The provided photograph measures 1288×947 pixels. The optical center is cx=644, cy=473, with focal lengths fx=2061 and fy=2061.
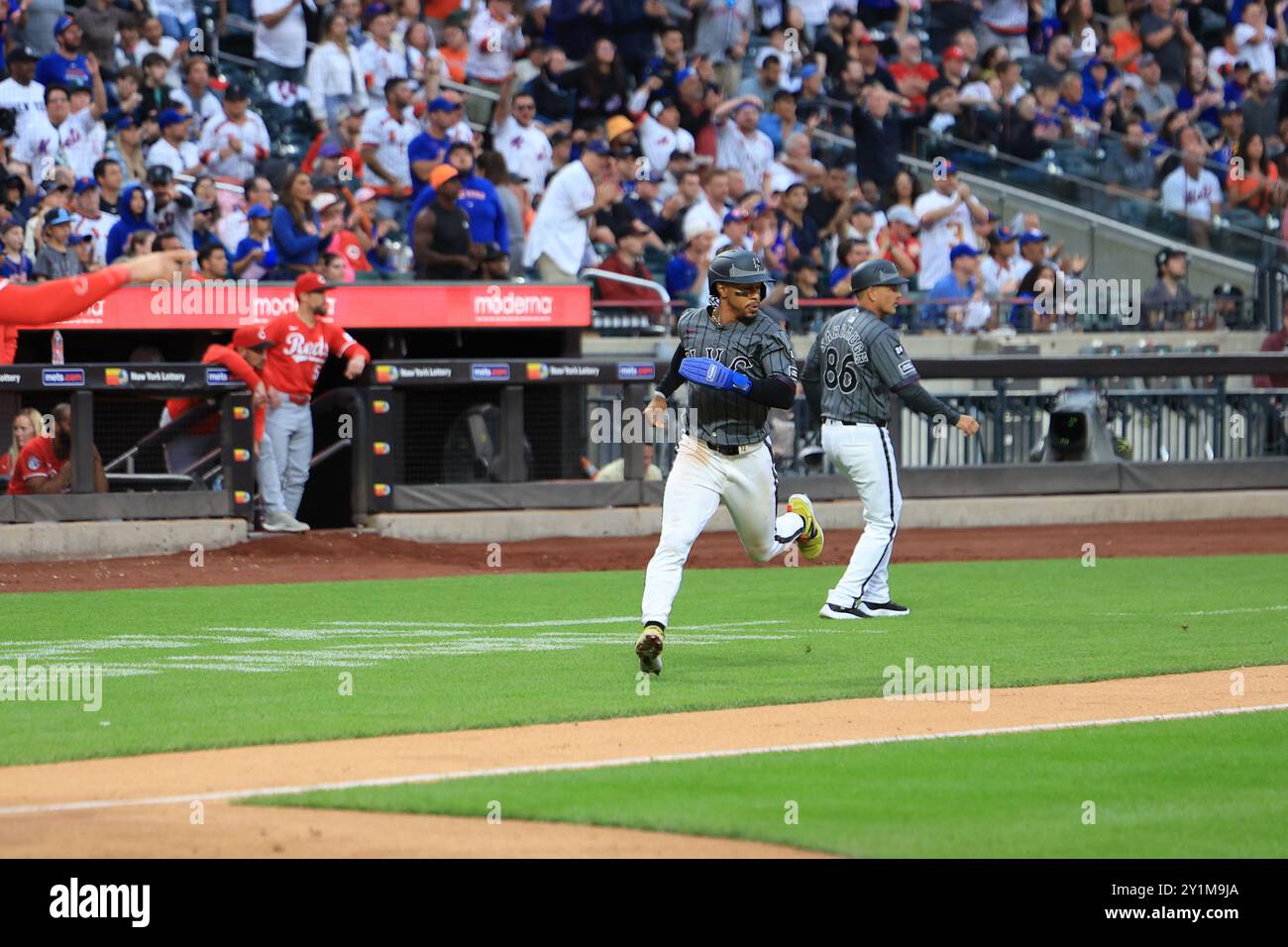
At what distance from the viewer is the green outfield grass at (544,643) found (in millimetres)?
9000

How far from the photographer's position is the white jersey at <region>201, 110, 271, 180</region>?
20750 mm

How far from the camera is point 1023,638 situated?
11953 millimetres

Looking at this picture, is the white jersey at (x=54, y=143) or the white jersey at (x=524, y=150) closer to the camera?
the white jersey at (x=54, y=143)

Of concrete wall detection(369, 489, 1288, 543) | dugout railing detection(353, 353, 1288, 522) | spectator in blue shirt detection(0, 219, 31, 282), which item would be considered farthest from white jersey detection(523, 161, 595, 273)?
spectator in blue shirt detection(0, 219, 31, 282)

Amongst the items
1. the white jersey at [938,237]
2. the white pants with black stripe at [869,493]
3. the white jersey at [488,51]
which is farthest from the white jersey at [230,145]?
the white pants with black stripe at [869,493]

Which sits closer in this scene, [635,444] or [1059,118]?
[635,444]

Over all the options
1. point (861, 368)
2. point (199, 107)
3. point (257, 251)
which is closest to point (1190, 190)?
point (199, 107)

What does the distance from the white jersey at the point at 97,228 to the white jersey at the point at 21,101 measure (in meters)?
1.38

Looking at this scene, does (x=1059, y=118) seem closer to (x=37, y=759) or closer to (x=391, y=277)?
(x=391, y=277)

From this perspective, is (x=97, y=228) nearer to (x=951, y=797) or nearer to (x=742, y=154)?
(x=742, y=154)

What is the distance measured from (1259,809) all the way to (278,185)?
1547cm

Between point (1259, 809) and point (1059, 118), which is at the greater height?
point (1059, 118)

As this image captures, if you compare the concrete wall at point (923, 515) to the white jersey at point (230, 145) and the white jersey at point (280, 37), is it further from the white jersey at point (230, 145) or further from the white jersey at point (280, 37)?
the white jersey at point (280, 37)
